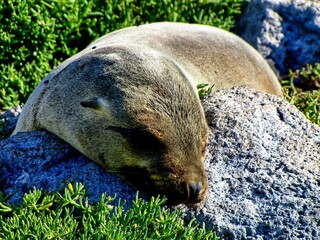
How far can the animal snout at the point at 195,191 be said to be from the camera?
4488 mm

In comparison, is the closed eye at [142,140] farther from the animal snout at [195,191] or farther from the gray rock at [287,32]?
the gray rock at [287,32]

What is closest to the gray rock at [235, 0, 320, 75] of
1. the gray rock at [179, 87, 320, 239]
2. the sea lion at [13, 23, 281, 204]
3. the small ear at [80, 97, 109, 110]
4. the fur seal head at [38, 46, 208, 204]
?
the gray rock at [179, 87, 320, 239]

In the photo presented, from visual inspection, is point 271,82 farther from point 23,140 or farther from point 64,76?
point 23,140

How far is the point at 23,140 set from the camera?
5.09 metres

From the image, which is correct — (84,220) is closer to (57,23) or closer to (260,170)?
(260,170)

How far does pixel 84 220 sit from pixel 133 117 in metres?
0.86

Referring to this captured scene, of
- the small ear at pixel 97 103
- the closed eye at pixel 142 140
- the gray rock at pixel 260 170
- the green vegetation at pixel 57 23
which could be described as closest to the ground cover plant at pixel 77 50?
the green vegetation at pixel 57 23

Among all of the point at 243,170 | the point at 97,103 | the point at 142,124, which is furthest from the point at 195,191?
the point at 97,103

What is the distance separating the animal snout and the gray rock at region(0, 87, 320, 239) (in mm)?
85

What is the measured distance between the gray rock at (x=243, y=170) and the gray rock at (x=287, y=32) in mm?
2919

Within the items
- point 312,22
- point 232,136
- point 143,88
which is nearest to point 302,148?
point 232,136

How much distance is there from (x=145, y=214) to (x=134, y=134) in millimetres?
745

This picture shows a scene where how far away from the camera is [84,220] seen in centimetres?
423

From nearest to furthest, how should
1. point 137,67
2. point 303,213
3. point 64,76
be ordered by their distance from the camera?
point 303,213 → point 137,67 → point 64,76
